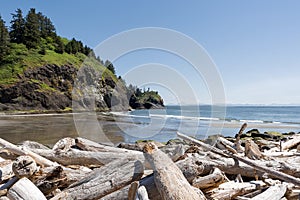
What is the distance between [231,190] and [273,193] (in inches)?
25.5

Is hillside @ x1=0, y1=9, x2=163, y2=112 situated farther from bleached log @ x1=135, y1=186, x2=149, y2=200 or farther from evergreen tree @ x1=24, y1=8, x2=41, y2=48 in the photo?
bleached log @ x1=135, y1=186, x2=149, y2=200

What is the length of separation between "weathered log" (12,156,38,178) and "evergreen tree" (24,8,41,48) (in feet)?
286

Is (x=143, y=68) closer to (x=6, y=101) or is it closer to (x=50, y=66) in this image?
(x=6, y=101)

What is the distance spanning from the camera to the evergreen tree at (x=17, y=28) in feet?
274

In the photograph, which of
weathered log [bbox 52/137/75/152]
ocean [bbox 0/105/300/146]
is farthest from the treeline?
weathered log [bbox 52/137/75/152]

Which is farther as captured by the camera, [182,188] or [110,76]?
[110,76]

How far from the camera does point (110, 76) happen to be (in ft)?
252

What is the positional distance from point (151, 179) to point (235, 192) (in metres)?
1.48

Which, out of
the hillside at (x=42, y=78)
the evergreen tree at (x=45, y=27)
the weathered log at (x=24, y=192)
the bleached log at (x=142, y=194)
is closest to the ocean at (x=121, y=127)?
the bleached log at (x=142, y=194)

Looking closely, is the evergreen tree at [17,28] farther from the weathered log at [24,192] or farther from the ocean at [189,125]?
the weathered log at [24,192]

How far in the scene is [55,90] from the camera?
63031mm

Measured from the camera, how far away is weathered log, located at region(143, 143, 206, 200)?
9.93 feet

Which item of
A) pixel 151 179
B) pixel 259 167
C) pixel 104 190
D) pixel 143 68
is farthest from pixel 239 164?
pixel 143 68

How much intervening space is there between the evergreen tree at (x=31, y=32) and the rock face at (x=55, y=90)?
20332 mm
